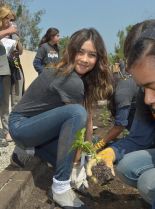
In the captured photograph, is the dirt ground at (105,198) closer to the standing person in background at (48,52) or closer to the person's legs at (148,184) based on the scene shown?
the person's legs at (148,184)

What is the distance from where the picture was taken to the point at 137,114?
2699 mm

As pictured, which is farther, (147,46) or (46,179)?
(46,179)

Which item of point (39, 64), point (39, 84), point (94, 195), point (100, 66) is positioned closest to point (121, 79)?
point (100, 66)

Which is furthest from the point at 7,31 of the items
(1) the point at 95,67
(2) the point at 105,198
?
(2) the point at 105,198

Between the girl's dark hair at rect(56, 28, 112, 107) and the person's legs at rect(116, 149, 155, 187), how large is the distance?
799mm

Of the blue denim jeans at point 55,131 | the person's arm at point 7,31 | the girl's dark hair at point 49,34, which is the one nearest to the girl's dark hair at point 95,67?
the blue denim jeans at point 55,131

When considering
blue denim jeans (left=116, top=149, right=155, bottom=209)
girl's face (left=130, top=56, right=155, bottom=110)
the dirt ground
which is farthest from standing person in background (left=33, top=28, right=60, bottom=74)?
girl's face (left=130, top=56, right=155, bottom=110)

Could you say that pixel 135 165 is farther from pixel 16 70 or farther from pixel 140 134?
pixel 16 70

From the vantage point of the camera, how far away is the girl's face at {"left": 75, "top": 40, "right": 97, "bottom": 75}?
128 inches

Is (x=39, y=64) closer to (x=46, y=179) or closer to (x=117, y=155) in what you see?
(x=46, y=179)

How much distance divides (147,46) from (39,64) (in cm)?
482

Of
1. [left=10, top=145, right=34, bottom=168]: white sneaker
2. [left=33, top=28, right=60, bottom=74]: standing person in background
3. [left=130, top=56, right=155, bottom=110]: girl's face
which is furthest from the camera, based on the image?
[left=33, top=28, right=60, bottom=74]: standing person in background

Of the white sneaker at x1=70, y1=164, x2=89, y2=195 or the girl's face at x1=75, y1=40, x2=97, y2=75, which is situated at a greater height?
the girl's face at x1=75, y1=40, x2=97, y2=75

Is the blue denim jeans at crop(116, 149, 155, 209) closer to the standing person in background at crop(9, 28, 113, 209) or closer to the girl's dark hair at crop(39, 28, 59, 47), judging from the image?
the standing person in background at crop(9, 28, 113, 209)
